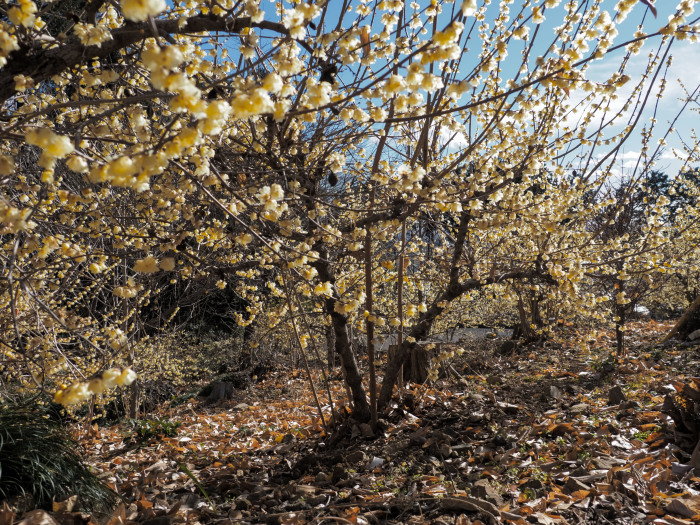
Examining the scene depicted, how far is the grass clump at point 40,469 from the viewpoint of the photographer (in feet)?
8.64

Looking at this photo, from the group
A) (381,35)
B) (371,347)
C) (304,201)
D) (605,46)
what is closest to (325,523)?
(371,347)

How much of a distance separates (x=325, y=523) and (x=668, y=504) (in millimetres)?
1823

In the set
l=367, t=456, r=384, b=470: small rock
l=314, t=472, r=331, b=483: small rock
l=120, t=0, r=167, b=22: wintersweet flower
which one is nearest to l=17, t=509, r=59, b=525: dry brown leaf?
l=314, t=472, r=331, b=483: small rock

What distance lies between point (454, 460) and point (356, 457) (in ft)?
2.66

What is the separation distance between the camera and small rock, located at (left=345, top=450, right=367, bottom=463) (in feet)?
12.8

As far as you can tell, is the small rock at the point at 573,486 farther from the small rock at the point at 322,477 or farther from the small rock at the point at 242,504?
the small rock at the point at 242,504

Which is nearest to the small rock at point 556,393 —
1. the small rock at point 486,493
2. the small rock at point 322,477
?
the small rock at point 486,493

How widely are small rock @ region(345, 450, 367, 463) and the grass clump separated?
5.74 feet

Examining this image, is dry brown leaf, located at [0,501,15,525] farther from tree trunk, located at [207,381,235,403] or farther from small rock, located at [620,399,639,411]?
tree trunk, located at [207,381,235,403]

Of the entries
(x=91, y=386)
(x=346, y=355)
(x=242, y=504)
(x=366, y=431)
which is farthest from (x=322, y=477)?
(x=91, y=386)

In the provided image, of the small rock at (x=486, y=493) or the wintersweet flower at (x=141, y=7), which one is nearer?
the wintersweet flower at (x=141, y=7)

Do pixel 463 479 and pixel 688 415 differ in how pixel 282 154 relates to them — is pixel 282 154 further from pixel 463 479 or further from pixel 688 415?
pixel 688 415

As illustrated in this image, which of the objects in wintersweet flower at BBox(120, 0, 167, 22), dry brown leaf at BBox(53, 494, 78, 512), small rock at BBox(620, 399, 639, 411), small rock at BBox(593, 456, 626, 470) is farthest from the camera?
small rock at BBox(620, 399, 639, 411)

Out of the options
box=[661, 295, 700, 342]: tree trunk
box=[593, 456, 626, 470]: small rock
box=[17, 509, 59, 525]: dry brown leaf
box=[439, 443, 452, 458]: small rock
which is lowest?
box=[439, 443, 452, 458]: small rock
